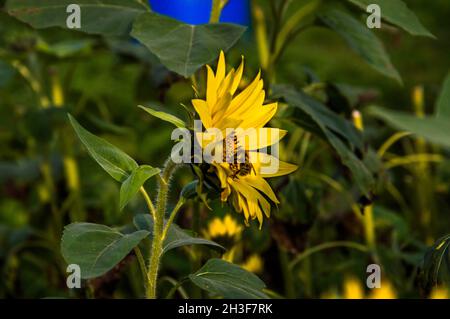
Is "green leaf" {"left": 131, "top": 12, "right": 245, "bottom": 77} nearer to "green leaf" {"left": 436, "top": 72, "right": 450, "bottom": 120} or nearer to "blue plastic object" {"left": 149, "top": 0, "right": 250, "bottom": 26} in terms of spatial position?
"green leaf" {"left": 436, "top": 72, "right": 450, "bottom": 120}

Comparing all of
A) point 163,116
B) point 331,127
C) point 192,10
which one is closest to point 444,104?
point 163,116

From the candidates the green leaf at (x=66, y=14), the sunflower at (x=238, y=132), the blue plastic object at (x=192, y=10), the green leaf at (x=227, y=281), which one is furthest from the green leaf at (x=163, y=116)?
the blue plastic object at (x=192, y=10)

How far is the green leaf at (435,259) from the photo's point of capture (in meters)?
0.82

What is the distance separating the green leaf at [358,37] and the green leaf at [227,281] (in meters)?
0.41

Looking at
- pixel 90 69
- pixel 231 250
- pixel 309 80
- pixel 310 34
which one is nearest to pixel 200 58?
pixel 231 250

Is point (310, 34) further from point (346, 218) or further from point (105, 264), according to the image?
point (105, 264)

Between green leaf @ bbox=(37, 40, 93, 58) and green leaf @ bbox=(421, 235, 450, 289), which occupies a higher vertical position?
green leaf @ bbox=(37, 40, 93, 58)

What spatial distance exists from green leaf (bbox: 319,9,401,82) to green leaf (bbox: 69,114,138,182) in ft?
1.42

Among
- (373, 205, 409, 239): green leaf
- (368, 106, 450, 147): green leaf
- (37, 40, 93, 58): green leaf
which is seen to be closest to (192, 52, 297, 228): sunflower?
(368, 106, 450, 147): green leaf

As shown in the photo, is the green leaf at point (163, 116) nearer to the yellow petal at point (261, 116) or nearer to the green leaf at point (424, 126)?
the yellow petal at point (261, 116)

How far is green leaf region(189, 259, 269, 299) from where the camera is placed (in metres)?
0.70

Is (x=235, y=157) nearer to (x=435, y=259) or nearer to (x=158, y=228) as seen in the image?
(x=158, y=228)

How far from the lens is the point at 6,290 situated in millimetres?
1313

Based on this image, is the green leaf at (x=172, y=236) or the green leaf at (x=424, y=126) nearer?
the green leaf at (x=424, y=126)
